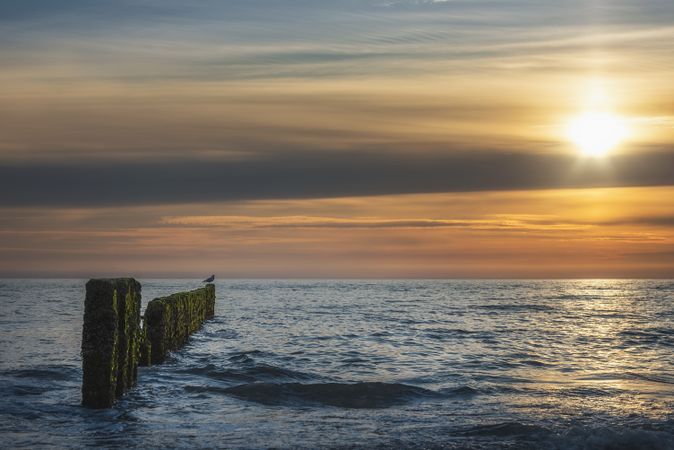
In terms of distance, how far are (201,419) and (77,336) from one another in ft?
61.6

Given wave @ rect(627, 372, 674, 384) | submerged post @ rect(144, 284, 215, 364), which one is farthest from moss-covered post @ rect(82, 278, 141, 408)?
wave @ rect(627, 372, 674, 384)

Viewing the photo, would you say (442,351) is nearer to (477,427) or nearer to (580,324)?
(477,427)

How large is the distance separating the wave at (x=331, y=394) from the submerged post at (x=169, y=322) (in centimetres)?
501

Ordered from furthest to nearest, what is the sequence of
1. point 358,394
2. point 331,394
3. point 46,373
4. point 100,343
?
1. point 46,373
2. point 331,394
3. point 358,394
4. point 100,343

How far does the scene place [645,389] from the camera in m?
19.7

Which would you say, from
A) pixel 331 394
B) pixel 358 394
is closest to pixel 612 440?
pixel 358 394

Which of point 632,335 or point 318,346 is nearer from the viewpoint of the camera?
point 318,346

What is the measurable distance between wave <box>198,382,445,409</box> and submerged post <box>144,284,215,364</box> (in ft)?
16.4

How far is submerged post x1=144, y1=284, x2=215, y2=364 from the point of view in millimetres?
23562

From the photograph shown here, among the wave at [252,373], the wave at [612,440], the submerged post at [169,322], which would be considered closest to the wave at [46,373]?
the submerged post at [169,322]

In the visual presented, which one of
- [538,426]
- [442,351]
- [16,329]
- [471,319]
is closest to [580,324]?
[471,319]

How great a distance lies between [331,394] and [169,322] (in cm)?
846

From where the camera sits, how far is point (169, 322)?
25.2 metres

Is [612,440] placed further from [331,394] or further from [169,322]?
[169,322]
